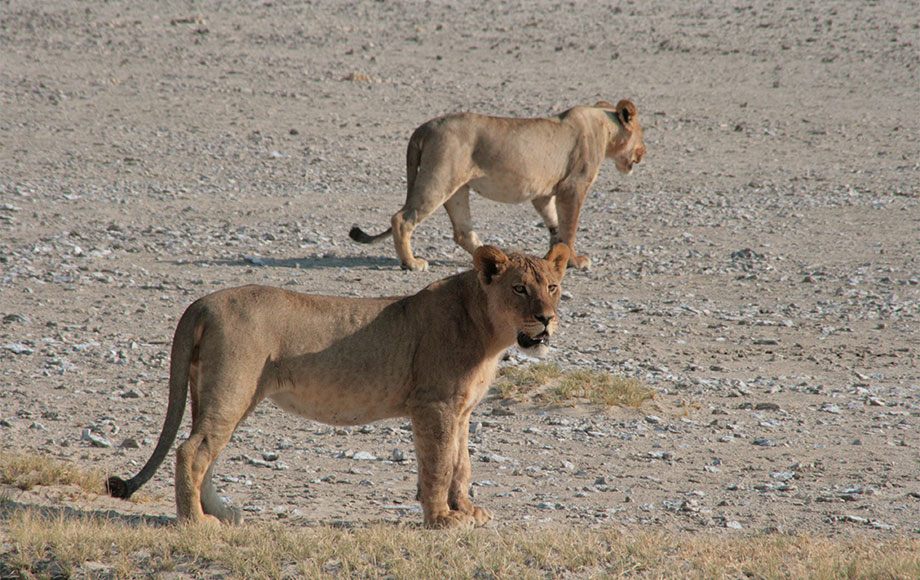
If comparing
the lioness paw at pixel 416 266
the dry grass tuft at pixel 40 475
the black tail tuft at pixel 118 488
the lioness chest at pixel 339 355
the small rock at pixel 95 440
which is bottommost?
the lioness paw at pixel 416 266

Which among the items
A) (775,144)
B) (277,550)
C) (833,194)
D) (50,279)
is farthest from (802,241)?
(277,550)

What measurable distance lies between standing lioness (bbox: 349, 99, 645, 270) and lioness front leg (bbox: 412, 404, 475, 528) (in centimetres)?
591

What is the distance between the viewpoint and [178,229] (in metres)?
13.5

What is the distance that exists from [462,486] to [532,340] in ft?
3.09

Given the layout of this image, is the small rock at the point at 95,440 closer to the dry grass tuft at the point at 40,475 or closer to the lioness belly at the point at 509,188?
the dry grass tuft at the point at 40,475

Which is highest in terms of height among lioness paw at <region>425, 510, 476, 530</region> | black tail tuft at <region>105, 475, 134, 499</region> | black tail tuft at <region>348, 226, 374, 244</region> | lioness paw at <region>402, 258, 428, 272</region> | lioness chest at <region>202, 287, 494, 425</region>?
lioness chest at <region>202, 287, 494, 425</region>

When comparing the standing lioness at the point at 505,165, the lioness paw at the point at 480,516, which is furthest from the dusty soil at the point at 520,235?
the standing lioness at the point at 505,165

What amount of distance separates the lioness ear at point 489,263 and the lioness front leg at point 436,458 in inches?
28.4

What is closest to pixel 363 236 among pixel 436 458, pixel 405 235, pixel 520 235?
pixel 405 235

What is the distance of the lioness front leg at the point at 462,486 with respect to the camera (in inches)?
241

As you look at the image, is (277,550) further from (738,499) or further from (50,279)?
(50,279)

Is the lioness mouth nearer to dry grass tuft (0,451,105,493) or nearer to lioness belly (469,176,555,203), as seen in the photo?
dry grass tuft (0,451,105,493)

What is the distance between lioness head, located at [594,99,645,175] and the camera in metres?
13.2

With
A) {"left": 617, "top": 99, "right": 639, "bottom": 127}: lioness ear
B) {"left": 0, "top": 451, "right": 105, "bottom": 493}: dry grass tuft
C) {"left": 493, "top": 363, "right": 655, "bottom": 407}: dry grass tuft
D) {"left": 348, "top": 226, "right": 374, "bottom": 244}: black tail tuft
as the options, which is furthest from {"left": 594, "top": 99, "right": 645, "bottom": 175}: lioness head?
{"left": 0, "top": 451, "right": 105, "bottom": 493}: dry grass tuft
